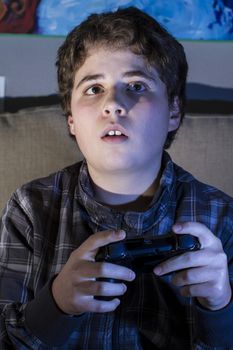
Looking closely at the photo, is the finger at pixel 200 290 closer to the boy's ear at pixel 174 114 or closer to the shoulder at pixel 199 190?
the shoulder at pixel 199 190

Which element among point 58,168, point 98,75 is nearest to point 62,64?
point 98,75

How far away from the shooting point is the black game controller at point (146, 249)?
74 centimetres

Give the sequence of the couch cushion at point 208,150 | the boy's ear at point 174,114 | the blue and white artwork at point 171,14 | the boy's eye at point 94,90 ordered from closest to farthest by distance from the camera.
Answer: the boy's eye at point 94,90 → the boy's ear at point 174,114 → the couch cushion at point 208,150 → the blue and white artwork at point 171,14

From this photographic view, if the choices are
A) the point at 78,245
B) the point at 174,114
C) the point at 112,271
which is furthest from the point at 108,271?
the point at 174,114

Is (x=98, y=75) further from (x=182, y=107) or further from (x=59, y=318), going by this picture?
(x=59, y=318)

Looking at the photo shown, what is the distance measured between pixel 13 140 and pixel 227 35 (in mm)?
687

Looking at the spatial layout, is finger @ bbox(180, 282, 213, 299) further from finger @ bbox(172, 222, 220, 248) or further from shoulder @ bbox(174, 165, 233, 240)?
shoulder @ bbox(174, 165, 233, 240)

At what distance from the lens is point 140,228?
96cm

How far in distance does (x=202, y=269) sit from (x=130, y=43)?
0.46 metres

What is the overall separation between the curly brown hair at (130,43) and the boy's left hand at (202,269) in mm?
345

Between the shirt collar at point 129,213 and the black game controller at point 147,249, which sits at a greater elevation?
the black game controller at point 147,249

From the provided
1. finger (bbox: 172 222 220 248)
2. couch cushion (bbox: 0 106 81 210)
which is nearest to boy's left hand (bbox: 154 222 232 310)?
finger (bbox: 172 222 220 248)

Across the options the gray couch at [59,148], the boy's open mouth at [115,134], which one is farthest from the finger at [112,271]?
the gray couch at [59,148]

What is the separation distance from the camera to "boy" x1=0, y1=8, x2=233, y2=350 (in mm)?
823
